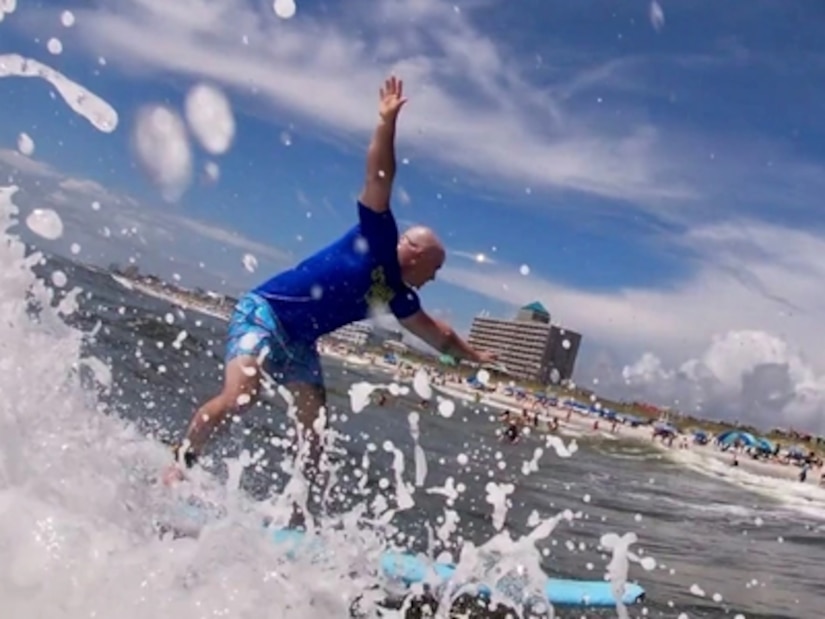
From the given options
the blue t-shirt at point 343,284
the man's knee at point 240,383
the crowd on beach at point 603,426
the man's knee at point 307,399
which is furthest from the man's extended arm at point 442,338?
the crowd on beach at point 603,426

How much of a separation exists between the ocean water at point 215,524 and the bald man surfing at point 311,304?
503 millimetres

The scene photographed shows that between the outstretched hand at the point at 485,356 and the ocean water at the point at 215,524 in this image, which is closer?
the ocean water at the point at 215,524

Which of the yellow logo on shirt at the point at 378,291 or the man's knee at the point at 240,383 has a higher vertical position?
the yellow logo on shirt at the point at 378,291

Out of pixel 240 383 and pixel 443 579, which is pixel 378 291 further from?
pixel 443 579

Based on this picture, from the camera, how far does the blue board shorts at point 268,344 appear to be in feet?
17.6

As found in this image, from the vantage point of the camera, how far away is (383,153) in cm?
491

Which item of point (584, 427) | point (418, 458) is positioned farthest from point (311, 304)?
point (584, 427)

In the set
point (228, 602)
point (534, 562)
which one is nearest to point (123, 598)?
point (228, 602)

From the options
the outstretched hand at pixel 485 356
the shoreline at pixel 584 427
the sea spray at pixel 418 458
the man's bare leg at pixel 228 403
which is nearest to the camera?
the man's bare leg at pixel 228 403

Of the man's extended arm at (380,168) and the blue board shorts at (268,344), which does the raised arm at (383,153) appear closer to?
the man's extended arm at (380,168)

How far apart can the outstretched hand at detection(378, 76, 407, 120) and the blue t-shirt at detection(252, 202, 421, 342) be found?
1.75 feet

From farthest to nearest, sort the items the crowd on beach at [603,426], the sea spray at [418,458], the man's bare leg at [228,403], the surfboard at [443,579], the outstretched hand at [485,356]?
the crowd on beach at [603,426] → the sea spray at [418,458] → the outstretched hand at [485,356] → the man's bare leg at [228,403] → the surfboard at [443,579]

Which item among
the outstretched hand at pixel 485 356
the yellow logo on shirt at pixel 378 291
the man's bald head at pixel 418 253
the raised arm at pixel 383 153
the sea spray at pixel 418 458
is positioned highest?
the raised arm at pixel 383 153

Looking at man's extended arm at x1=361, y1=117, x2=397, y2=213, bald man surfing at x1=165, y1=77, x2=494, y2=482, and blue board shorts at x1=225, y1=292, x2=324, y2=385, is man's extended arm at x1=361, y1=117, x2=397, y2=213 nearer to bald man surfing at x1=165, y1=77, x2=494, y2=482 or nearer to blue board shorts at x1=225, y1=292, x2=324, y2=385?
bald man surfing at x1=165, y1=77, x2=494, y2=482
